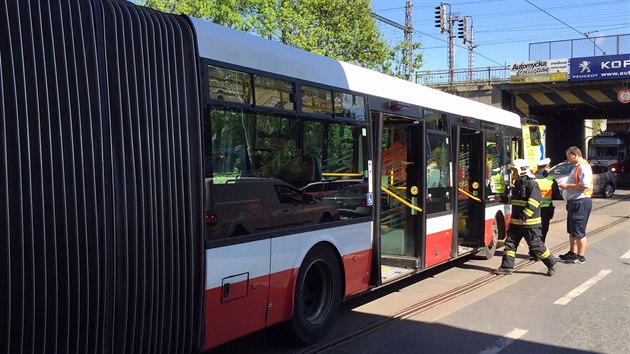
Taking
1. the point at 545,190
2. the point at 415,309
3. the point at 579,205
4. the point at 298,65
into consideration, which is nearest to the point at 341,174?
the point at 298,65

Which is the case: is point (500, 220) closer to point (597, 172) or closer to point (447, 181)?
point (447, 181)

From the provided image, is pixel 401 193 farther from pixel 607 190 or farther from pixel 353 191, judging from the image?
pixel 607 190

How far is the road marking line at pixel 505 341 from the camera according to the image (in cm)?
485

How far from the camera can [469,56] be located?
39.4 m

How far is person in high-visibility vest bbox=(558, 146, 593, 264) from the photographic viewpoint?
29.1 ft

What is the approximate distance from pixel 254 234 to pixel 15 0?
2.26m

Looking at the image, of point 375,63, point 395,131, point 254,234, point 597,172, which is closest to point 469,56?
point 597,172

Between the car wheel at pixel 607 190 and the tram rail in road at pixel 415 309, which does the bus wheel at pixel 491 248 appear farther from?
the car wheel at pixel 607 190

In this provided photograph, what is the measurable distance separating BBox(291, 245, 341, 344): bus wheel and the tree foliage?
12.3m

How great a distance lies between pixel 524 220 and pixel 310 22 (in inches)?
484

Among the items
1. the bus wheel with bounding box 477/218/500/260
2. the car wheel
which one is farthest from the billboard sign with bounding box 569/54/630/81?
the bus wheel with bounding box 477/218/500/260

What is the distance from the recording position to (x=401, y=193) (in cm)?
741

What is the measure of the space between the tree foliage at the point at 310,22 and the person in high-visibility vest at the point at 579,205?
33.9ft

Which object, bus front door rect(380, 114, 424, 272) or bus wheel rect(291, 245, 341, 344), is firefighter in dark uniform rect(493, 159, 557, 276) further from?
bus wheel rect(291, 245, 341, 344)
